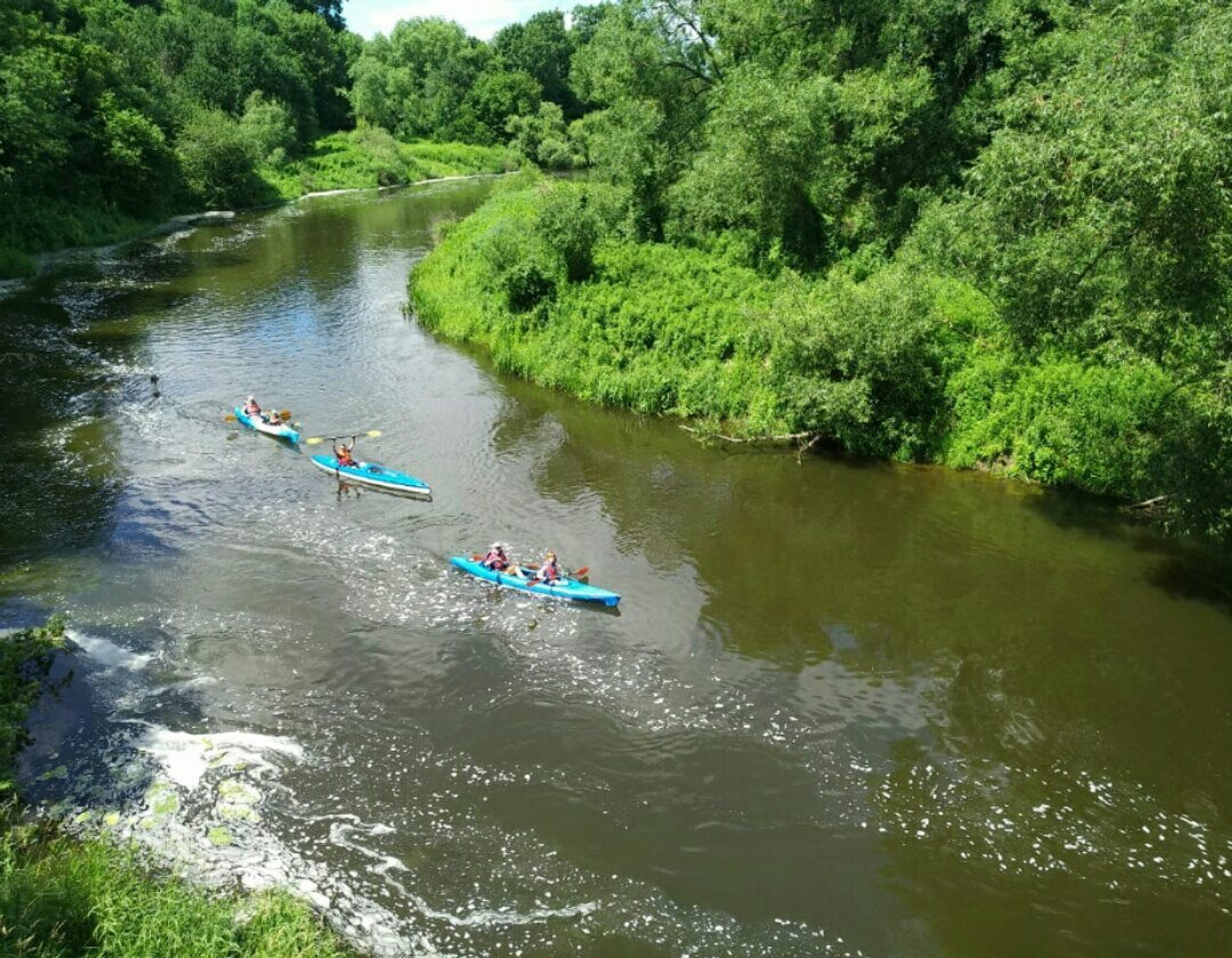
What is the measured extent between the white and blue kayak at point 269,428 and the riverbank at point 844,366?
8924mm

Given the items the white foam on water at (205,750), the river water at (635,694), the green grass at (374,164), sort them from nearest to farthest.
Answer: the river water at (635,694) → the white foam on water at (205,750) → the green grass at (374,164)

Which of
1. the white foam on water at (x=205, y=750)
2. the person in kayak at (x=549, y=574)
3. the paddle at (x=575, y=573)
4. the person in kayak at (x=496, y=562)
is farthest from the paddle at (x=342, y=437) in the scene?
the white foam on water at (x=205, y=750)

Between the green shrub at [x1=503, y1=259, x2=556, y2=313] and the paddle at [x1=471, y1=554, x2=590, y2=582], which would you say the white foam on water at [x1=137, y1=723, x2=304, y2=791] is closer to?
the paddle at [x1=471, y1=554, x2=590, y2=582]

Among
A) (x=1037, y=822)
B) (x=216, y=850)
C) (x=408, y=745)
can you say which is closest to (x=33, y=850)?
(x=216, y=850)

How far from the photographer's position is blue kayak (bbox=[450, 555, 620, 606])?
1744 centimetres

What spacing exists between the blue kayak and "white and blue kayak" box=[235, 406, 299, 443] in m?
9.28

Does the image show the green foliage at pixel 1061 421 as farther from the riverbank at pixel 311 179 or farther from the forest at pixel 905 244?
the riverbank at pixel 311 179

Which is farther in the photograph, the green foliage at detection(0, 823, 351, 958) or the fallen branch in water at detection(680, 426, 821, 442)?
the fallen branch in water at detection(680, 426, 821, 442)

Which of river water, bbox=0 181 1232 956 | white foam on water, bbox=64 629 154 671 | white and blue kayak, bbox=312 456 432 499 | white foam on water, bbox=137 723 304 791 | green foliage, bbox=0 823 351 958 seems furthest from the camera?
white and blue kayak, bbox=312 456 432 499

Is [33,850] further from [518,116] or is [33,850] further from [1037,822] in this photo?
[518,116]

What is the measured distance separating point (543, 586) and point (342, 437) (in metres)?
10.3

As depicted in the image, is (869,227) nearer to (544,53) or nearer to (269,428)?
(269,428)

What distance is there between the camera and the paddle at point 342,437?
24.6 meters

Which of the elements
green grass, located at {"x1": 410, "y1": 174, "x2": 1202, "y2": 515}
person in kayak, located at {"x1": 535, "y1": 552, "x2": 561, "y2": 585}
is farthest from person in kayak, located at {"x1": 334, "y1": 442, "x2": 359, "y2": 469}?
green grass, located at {"x1": 410, "y1": 174, "x2": 1202, "y2": 515}
